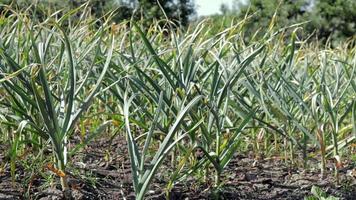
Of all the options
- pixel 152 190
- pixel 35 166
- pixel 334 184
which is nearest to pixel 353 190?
pixel 334 184

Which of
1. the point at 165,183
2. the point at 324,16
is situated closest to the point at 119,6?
the point at 165,183

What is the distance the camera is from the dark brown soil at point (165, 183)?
1.69 metres

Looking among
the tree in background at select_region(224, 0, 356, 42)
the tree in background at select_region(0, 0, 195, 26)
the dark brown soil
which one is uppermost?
the tree in background at select_region(224, 0, 356, 42)

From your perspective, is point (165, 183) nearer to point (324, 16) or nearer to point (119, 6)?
point (119, 6)

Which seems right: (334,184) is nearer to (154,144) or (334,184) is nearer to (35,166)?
(154,144)

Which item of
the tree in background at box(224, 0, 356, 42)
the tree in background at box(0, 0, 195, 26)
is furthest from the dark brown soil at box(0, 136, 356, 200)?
the tree in background at box(224, 0, 356, 42)

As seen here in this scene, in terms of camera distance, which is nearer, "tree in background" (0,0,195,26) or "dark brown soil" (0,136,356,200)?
"dark brown soil" (0,136,356,200)

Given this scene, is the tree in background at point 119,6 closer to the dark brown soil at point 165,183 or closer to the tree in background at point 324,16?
the dark brown soil at point 165,183

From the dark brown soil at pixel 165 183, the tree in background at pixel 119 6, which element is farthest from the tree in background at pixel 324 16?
the dark brown soil at pixel 165 183

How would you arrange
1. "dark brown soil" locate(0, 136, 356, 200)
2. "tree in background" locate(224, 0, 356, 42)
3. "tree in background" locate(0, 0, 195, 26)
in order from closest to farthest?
"dark brown soil" locate(0, 136, 356, 200), "tree in background" locate(0, 0, 195, 26), "tree in background" locate(224, 0, 356, 42)

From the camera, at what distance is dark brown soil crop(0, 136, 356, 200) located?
5.54 ft

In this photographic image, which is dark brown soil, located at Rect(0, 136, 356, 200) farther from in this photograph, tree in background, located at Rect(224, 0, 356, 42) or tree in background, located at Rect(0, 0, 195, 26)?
tree in background, located at Rect(224, 0, 356, 42)

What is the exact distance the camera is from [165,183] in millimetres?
1863

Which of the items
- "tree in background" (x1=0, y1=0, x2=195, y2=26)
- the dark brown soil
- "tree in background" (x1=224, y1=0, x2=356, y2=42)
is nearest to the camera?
the dark brown soil
